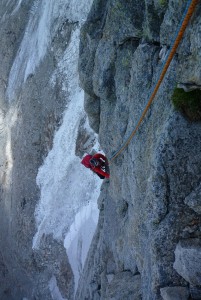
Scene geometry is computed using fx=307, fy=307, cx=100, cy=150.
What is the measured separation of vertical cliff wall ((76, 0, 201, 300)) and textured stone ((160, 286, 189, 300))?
0.02 m

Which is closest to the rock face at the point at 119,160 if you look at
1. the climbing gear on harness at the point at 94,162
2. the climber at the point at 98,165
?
the climber at the point at 98,165

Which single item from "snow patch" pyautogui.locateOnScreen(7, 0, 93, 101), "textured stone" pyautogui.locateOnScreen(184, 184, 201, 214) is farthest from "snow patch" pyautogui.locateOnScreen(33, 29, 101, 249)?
"textured stone" pyautogui.locateOnScreen(184, 184, 201, 214)

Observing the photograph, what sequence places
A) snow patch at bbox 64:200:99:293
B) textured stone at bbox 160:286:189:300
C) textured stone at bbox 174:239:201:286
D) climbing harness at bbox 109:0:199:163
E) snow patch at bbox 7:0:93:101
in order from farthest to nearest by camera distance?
snow patch at bbox 7:0:93:101 → snow patch at bbox 64:200:99:293 → textured stone at bbox 160:286:189:300 → textured stone at bbox 174:239:201:286 → climbing harness at bbox 109:0:199:163

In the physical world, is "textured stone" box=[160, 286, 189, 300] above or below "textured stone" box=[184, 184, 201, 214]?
below

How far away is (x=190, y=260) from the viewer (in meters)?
6.53

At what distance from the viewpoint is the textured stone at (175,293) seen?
6.65m

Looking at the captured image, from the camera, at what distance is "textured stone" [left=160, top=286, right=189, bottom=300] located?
665cm

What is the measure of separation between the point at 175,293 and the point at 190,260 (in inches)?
34.1

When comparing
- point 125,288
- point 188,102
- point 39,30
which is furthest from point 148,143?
point 39,30

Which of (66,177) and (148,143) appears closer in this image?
(148,143)

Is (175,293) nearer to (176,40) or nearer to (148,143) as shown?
(148,143)

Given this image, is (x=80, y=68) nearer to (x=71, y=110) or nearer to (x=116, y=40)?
(x=116, y=40)

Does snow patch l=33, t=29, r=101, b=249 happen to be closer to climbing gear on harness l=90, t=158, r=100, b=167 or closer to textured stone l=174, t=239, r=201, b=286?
climbing gear on harness l=90, t=158, r=100, b=167

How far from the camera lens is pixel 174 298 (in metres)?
6.62
